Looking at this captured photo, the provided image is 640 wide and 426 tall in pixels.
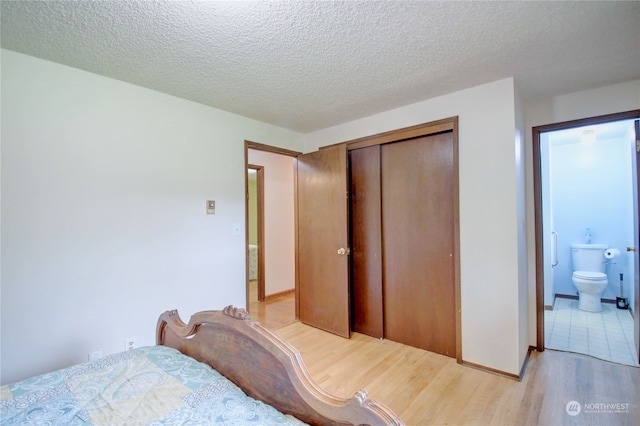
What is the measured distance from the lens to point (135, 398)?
1074 millimetres

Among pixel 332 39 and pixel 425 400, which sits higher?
pixel 332 39

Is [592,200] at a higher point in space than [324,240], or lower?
higher

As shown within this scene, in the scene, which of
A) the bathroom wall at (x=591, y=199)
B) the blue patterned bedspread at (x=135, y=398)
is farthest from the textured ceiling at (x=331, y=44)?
the bathroom wall at (x=591, y=199)

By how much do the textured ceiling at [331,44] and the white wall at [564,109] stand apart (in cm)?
12

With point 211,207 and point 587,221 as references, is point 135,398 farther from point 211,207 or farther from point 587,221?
point 587,221

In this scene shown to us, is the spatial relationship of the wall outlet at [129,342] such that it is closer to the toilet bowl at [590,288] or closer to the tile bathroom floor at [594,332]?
the tile bathroom floor at [594,332]

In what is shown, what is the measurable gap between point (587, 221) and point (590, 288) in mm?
1161

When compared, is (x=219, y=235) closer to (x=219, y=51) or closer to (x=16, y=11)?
(x=219, y=51)

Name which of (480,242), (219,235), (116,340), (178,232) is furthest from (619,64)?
(116,340)

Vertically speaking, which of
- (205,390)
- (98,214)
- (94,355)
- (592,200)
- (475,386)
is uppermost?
(592,200)

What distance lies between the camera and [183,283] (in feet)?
8.12

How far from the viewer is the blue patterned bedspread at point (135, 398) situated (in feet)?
3.16

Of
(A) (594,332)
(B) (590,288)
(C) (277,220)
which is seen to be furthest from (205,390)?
(B) (590,288)

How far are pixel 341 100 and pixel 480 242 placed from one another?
173 centimetres
